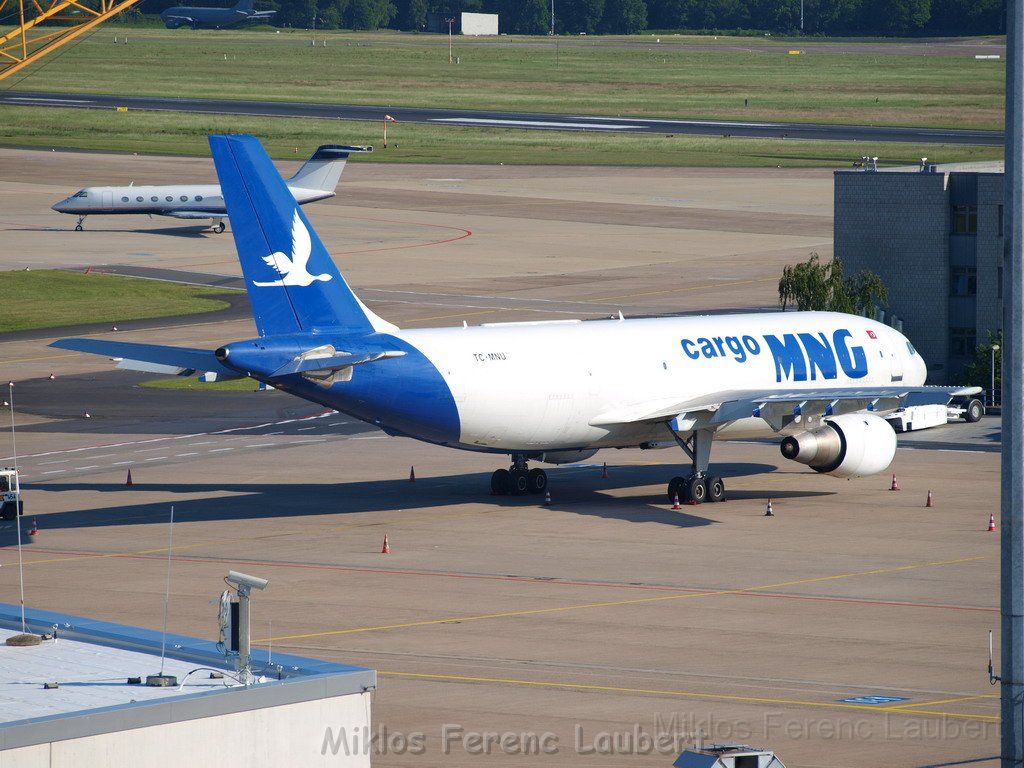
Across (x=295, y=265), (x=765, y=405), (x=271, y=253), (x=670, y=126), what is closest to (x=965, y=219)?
(x=765, y=405)

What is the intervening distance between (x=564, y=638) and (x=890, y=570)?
10564 mm

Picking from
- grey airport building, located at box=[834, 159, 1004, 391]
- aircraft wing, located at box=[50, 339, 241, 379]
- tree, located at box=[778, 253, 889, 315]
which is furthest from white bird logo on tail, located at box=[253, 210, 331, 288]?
grey airport building, located at box=[834, 159, 1004, 391]

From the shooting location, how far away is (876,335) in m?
58.2

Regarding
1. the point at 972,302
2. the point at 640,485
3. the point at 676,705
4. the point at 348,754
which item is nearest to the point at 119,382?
the point at 640,485

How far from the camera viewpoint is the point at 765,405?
50.5 m

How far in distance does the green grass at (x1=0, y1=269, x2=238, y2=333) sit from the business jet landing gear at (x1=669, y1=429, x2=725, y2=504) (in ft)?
155

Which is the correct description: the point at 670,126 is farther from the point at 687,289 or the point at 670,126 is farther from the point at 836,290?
the point at 836,290

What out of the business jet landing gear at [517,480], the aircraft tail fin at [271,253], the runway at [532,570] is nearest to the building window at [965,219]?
the runway at [532,570]

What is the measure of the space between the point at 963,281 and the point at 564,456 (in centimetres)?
2907

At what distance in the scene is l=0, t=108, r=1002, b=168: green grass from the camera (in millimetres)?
158625

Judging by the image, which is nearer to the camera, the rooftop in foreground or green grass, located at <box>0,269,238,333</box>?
the rooftop in foreground

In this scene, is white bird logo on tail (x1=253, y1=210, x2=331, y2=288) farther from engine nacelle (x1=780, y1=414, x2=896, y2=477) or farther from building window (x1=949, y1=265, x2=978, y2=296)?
building window (x1=949, y1=265, x2=978, y2=296)

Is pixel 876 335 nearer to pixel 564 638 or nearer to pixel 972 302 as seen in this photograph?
pixel 972 302

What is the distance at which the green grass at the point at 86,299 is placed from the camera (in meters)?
92.6
